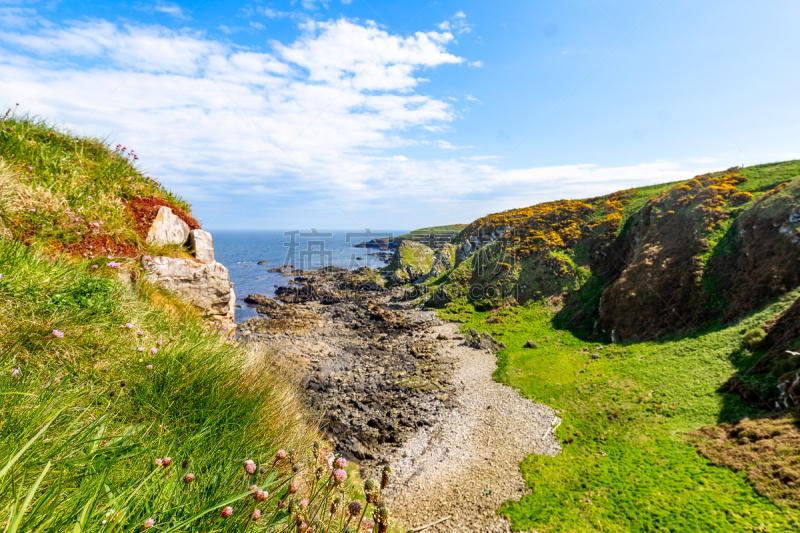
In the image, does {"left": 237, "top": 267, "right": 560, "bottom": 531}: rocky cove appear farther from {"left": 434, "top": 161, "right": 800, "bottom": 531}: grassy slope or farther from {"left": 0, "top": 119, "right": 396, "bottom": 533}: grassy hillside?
{"left": 0, "top": 119, "right": 396, "bottom": 533}: grassy hillside

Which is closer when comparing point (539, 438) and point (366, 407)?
point (539, 438)

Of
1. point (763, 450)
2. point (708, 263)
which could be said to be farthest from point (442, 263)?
point (763, 450)

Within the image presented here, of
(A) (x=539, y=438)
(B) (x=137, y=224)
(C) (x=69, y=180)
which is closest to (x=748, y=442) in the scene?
(A) (x=539, y=438)

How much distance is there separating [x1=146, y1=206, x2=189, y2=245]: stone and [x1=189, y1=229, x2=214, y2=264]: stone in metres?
0.26

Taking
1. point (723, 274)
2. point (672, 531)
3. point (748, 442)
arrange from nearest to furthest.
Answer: point (672, 531) → point (748, 442) → point (723, 274)

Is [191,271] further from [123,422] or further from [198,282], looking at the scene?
[123,422]

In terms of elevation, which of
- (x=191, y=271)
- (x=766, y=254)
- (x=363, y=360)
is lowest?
(x=363, y=360)

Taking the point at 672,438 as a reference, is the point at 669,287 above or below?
above

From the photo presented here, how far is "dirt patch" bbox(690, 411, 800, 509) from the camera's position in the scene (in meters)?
9.31

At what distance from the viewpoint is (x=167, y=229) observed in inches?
396

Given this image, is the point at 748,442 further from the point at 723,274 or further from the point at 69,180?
the point at 69,180

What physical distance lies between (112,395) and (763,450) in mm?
17870

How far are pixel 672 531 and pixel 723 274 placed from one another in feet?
65.5

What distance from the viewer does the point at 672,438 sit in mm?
12984
